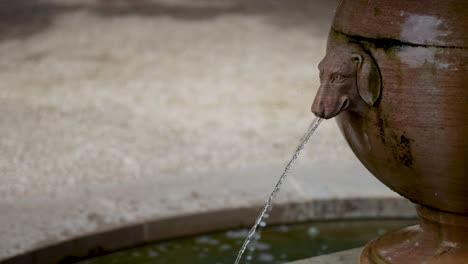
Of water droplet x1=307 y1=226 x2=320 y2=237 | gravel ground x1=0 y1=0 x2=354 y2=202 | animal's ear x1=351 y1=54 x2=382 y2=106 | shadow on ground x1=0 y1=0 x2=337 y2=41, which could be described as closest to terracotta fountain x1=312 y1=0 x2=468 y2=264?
animal's ear x1=351 y1=54 x2=382 y2=106

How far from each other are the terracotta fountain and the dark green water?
1225 millimetres

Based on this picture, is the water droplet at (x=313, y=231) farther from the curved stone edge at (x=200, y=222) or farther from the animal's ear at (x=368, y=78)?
the animal's ear at (x=368, y=78)

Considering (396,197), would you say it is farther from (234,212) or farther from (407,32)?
(407,32)

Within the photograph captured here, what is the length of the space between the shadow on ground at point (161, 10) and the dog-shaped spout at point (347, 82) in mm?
6760

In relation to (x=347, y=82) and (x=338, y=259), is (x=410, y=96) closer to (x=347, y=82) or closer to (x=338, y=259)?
(x=347, y=82)

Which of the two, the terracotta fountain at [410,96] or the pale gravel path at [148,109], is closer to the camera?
the terracotta fountain at [410,96]

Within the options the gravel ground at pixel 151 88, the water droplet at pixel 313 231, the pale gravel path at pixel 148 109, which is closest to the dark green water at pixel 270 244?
the water droplet at pixel 313 231

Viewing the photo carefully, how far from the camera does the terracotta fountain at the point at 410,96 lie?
2998 millimetres

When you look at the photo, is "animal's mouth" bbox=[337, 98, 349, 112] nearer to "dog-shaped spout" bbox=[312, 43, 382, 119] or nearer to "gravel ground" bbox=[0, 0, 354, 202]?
"dog-shaped spout" bbox=[312, 43, 382, 119]

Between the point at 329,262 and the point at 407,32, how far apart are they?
1093 mm

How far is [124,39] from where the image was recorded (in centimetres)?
960

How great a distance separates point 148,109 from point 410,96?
4323mm

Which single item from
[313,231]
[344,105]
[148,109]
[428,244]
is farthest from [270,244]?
[148,109]

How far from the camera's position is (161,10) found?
1066 cm
